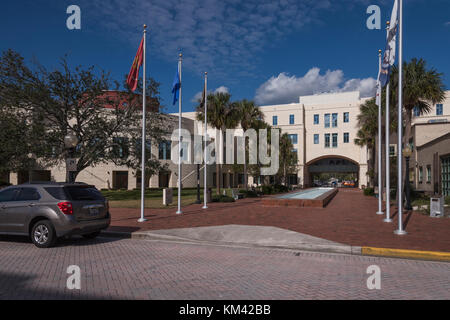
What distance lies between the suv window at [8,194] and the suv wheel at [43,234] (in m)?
1.26

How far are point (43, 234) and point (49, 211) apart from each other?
67 cm

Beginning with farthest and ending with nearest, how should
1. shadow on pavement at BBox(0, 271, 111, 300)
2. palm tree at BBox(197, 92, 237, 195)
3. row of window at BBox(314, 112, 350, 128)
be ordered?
row of window at BBox(314, 112, 350, 128)
palm tree at BBox(197, 92, 237, 195)
shadow on pavement at BBox(0, 271, 111, 300)

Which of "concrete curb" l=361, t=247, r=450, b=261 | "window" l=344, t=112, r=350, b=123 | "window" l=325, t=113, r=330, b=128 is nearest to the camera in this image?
"concrete curb" l=361, t=247, r=450, b=261

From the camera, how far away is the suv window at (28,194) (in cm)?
910

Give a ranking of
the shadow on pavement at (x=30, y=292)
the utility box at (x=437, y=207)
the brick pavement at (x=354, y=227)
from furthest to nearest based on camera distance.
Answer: the utility box at (x=437, y=207) < the brick pavement at (x=354, y=227) < the shadow on pavement at (x=30, y=292)

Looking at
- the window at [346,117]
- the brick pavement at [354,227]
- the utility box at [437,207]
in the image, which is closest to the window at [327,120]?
the window at [346,117]

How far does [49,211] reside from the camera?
870 cm

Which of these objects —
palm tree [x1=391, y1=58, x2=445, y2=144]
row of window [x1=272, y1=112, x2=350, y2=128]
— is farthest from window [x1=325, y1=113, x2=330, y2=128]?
palm tree [x1=391, y1=58, x2=445, y2=144]

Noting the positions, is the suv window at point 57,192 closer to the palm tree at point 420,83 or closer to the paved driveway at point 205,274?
the paved driveway at point 205,274

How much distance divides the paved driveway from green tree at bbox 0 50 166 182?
560 inches

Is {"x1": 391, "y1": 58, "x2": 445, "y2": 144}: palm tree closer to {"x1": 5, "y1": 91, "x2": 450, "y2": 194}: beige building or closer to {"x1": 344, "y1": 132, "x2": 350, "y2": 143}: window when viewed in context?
{"x1": 5, "y1": 91, "x2": 450, "y2": 194}: beige building

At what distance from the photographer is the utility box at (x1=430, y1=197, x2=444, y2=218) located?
14685mm
